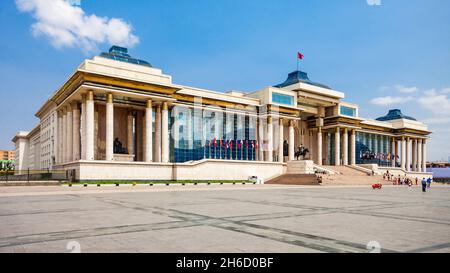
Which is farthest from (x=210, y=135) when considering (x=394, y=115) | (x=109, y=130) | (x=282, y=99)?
(x=394, y=115)

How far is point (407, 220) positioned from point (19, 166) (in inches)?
5170

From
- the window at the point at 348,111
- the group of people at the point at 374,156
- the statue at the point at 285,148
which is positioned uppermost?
the window at the point at 348,111

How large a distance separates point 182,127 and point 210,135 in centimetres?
597

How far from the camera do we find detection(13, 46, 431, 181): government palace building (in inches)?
1847

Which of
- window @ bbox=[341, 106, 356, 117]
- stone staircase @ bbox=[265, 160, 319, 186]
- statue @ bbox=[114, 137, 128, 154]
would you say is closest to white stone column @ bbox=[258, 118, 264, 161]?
stone staircase @ bbox=[265, 160, 319, 186]

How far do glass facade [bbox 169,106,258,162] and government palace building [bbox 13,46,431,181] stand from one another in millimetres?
176

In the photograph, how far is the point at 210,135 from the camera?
63.5m

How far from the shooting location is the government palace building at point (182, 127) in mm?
46906

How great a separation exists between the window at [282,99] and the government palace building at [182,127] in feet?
0.63

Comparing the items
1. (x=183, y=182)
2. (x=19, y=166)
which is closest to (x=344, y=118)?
(x=183, y=182)

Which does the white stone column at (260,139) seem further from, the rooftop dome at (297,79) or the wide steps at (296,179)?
the rooftop dome at (297,79)

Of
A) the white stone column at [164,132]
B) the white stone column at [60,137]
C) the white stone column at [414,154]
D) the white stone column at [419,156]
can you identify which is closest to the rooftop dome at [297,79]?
the white stone column at [164,132]

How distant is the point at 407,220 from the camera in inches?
468
